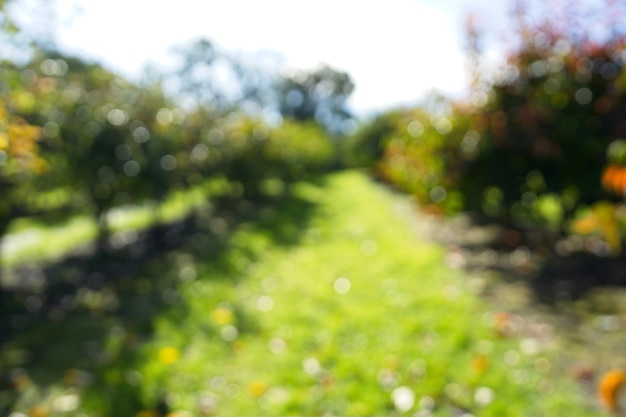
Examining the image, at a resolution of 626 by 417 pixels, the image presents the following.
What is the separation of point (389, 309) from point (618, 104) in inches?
107

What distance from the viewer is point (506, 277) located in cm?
456

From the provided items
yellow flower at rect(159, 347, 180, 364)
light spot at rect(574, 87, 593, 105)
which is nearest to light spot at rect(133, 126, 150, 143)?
yellow flower at rect(159, 347, 180, 364)

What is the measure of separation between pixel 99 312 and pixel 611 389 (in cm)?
355

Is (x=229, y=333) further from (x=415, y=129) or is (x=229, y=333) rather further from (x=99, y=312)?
(x=415, y=129)

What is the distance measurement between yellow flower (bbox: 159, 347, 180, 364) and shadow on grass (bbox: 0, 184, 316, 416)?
16 cm

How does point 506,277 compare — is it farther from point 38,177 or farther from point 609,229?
point 38,177

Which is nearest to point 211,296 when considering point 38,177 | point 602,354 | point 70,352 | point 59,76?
point 70,352

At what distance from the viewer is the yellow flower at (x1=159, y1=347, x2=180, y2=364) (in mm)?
3076

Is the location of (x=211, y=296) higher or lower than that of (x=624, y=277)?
lower

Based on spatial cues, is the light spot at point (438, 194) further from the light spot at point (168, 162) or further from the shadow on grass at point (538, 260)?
the light spot at point (168, 162)

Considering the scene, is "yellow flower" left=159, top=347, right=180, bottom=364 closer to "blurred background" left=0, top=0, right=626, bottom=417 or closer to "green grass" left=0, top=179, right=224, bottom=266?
"blurred background" left=0, top=0, right=626, bottom=417

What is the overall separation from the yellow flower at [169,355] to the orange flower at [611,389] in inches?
87.6

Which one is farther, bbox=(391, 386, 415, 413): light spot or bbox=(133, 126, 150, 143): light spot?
bbox=(133, 126, 150, 143): light spot

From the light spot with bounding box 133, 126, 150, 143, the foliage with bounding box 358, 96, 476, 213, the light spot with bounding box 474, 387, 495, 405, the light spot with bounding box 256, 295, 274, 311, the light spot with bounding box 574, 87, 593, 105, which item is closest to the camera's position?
the light spot with bounding box 474, 387, 495, 405
